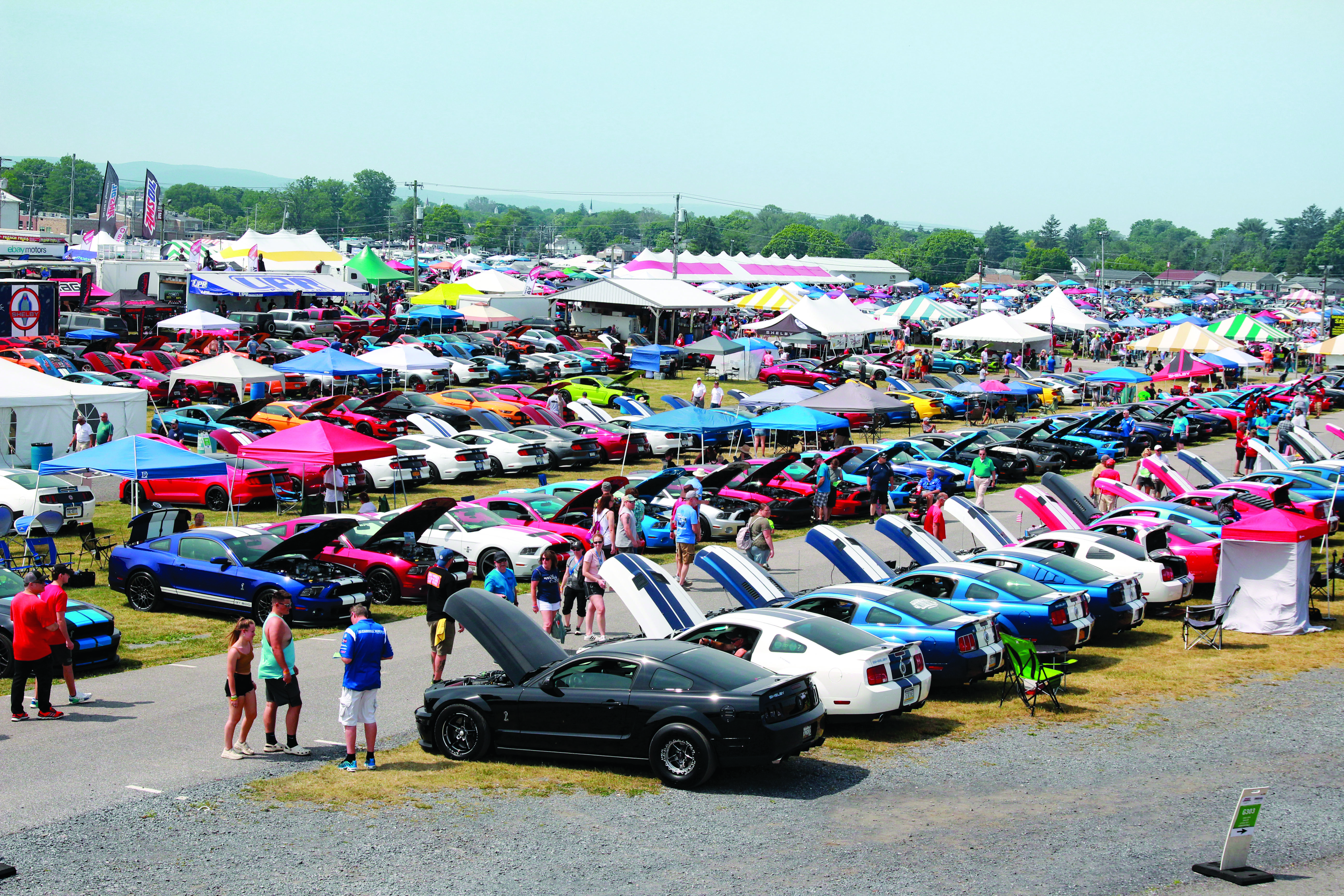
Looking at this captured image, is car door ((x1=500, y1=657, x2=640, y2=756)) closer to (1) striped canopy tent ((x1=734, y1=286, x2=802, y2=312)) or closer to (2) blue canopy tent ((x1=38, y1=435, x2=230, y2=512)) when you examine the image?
(2) blue canopy tent ((x1=38, y1=435, x2=230, y2=512))

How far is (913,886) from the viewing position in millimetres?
8055

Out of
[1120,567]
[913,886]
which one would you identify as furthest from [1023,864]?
[1120,567]

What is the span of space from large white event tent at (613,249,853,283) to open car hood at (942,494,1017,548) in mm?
47495

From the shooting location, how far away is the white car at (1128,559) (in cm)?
1677

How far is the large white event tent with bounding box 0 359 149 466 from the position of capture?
1011 inches

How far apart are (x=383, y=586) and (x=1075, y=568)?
30.8ft

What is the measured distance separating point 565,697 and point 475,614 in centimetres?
128

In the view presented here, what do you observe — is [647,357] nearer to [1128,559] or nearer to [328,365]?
[328,365]

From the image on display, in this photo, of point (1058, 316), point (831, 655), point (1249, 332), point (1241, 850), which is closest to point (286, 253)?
point (1058, 316)

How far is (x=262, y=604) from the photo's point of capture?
16094mm

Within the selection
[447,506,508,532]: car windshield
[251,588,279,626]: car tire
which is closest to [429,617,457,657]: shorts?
[251,588,279,626]: car tire

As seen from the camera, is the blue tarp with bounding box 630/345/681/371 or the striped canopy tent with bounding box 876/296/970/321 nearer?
the blue tarp with bounding box 630/345/681/371

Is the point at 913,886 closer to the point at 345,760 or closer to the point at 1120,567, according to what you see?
the point at 345,760

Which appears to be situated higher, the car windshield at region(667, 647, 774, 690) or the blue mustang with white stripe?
the car windshield at region(667, 647, 774, 690)
